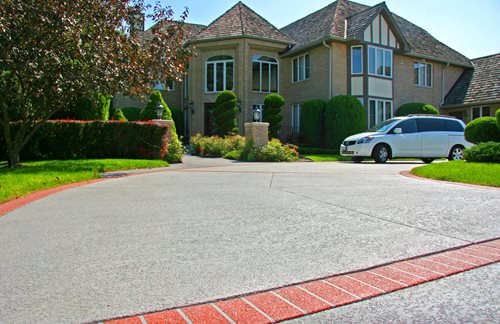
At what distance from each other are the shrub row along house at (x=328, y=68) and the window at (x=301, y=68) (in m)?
0.06

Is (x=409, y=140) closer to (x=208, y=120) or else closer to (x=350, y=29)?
(x=350, y=29)

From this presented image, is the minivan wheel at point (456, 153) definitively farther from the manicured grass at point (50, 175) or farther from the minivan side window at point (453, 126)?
the manicured grass at point (50, 175)

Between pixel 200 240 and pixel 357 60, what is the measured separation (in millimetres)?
22104

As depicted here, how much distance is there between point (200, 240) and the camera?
436cm

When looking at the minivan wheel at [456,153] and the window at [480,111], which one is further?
the window at [480,111]

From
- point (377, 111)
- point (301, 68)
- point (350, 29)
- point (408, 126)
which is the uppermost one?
point (350, 29)

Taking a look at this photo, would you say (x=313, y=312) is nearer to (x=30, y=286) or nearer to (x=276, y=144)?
(x=30, y=286)

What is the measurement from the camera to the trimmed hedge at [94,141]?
13938 millimetres

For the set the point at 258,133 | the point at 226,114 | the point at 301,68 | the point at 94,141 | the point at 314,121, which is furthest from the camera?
the point at 301,68

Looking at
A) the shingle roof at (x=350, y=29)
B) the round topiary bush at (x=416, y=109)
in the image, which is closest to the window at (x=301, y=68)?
the shingle roof at (x=350, y=29)

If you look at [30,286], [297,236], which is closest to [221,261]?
[297,236]

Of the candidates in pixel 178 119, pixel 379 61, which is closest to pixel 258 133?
pixel 379 61

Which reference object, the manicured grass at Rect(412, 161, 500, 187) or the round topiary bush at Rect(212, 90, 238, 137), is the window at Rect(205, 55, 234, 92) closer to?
the round topiary bush at Rect(212, 90, 238, 137)

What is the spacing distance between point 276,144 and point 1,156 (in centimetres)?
1031
